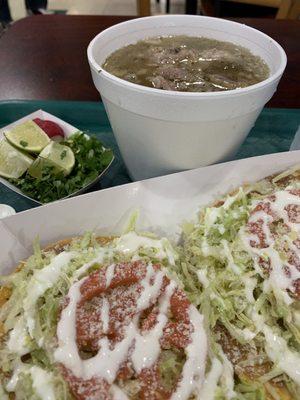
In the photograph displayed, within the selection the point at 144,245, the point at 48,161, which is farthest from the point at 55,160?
the point at 144,245

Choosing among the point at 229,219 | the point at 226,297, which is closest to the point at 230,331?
the point at 226,297

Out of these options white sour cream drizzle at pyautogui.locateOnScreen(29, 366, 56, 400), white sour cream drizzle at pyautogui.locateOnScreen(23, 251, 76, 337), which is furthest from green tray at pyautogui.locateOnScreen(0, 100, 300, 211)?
white sour cream drizzle at pyautogui.locateOnScreen(29, 366, 56, 400)

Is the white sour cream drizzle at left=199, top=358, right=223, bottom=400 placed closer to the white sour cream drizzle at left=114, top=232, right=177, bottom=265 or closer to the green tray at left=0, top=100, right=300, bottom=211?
the white sour cream drizzle at left=114, top=232, right=177, bottom=265

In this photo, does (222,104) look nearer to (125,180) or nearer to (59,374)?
(125,180)

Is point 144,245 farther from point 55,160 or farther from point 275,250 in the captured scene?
point 55,160

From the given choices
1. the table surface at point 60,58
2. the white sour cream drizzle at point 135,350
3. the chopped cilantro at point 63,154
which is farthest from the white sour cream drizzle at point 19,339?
the table surface at point 60,58
